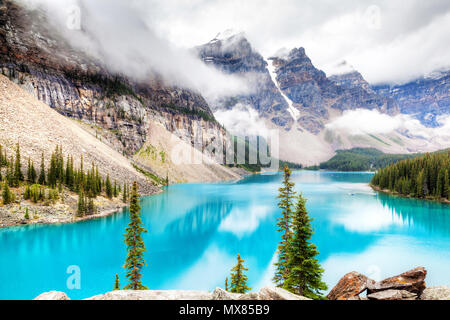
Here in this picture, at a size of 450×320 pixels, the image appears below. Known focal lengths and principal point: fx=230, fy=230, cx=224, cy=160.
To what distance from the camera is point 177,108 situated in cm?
16425

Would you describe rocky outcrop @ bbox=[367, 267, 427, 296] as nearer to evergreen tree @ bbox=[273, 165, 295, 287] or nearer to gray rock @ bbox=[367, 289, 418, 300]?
gray rock @ bbox=[367, 289, 418, 300]

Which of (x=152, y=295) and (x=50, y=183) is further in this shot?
(x=50, y=183)

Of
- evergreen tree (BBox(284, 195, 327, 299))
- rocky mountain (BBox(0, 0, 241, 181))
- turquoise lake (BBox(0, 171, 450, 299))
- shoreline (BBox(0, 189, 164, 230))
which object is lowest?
turquoise lake (BBox(0, 171, 450, 299))

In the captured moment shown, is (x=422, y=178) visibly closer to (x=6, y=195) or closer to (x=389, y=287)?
(x=389, y=287)

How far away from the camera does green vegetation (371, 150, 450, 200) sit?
61.4 metres

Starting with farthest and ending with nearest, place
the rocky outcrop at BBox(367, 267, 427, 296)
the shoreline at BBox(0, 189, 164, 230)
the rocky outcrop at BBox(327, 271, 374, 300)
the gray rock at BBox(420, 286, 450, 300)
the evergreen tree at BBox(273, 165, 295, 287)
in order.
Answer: the shoreline at BBox(0, 189, 164, 230) < the evergreen tree at BBox(273, 165, 295, 287) < the rocky outcrop at BBox(327, 271, 374, 300) < the rocky outcrop at BBox(367, 267, 427, 296) < the gray rock at BBox(420, 286, 450, 300)

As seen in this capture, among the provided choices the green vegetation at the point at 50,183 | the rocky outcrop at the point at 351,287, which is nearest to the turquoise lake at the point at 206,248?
the green vegetation at the point at 50,183

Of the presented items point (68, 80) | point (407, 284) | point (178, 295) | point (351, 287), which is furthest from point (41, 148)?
point (68, 80)

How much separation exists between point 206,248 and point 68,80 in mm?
109435

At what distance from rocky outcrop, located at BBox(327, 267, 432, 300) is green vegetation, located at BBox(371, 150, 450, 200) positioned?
230 ft

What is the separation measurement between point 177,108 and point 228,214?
130 metres

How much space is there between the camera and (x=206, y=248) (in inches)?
1168

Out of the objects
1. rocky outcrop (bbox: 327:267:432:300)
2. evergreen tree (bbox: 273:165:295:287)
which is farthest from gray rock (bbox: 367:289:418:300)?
evergreen tree (bbox: 273:165:295:287)
